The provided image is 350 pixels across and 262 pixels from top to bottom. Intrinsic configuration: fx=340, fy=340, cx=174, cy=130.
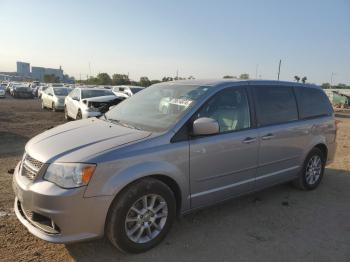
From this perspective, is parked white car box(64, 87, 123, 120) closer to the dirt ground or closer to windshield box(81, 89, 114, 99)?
windshield box(81, 89, 114, 99)

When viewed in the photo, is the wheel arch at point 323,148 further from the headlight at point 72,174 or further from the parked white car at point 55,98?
the parked white car at point 55,98

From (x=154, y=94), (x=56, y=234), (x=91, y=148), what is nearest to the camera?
(x=56, y=234)

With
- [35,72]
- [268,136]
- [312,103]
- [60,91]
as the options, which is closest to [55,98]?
[60,91]

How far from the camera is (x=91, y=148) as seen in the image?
3.33 meters

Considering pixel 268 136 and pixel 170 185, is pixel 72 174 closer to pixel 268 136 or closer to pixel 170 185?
pixel 170 185

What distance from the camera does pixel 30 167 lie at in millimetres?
3389

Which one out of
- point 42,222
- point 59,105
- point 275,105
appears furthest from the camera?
point 59,105

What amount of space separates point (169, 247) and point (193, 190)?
26.5 inches

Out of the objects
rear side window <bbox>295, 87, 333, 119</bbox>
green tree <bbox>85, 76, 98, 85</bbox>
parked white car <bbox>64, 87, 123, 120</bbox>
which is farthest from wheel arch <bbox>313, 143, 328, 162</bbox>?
green tree <bbox>85, 76, 98, 85</bbox>

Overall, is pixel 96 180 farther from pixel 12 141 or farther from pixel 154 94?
pixel 12 141

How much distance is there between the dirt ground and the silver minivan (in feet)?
1.07

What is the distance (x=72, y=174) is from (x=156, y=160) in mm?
838

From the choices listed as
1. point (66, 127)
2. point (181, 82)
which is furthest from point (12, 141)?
point (181, 82)

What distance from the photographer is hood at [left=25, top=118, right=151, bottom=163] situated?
127 inches
